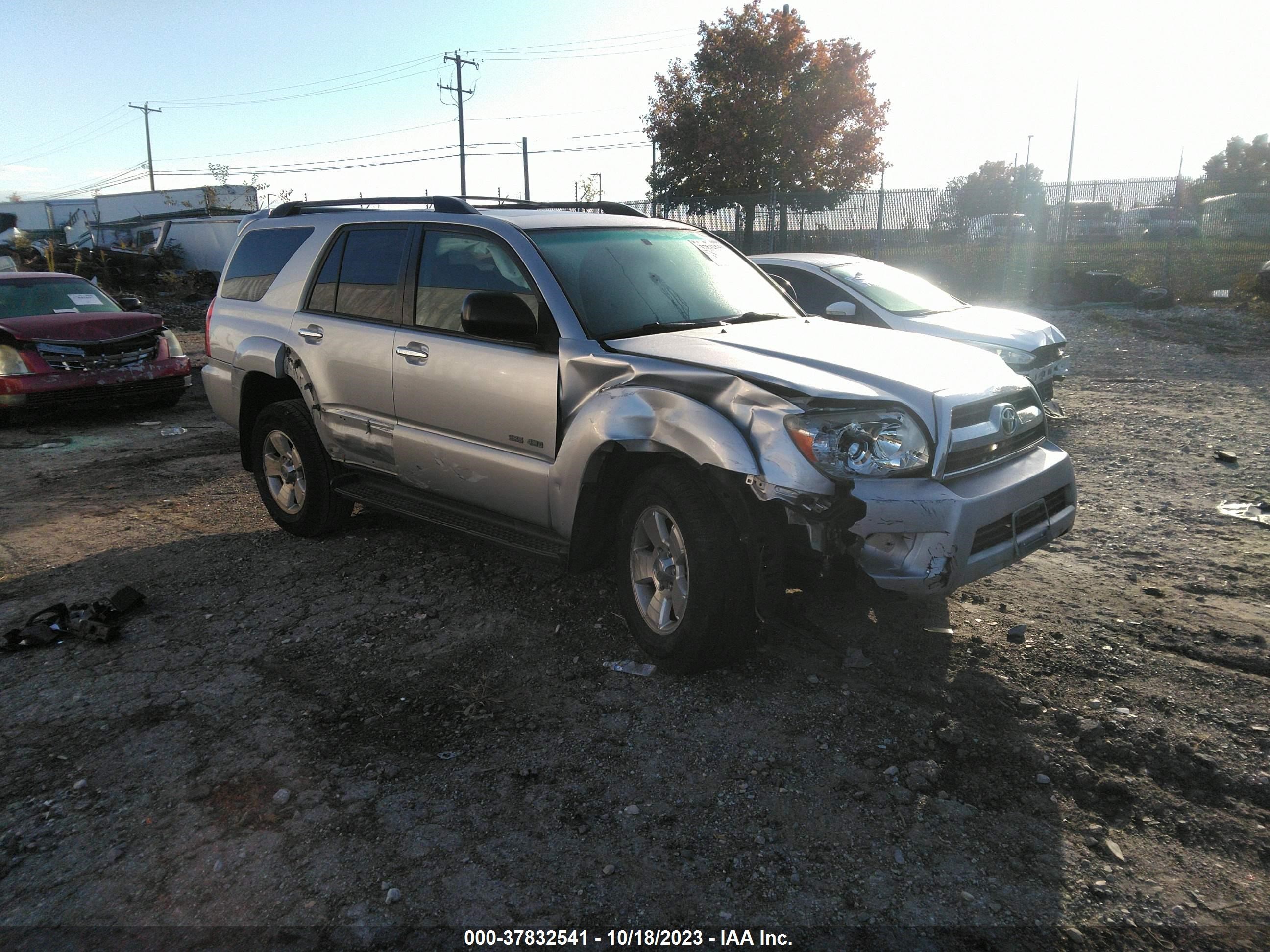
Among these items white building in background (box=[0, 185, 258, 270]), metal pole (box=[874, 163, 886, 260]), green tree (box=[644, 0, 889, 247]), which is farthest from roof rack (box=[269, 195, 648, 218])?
white building in background (box=[0, 185, 258, 270])

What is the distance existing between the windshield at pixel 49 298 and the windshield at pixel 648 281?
8096 millimetres

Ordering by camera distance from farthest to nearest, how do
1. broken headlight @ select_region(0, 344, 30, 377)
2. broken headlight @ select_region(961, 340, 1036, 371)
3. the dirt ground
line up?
broken headlight @ select_region(0, 344, 30, 377), broken headlight @ select_region(961, 340, 1036, 371), the dirt ground

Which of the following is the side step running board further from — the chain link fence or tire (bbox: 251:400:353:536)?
the chain link fence

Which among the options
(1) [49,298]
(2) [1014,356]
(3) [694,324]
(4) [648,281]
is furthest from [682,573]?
(1) [49,298]

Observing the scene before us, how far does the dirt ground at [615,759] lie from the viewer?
8.39 feet

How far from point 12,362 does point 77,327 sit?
717 millimetres

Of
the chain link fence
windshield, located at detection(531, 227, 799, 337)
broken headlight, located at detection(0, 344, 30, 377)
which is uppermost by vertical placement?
the chain link fence

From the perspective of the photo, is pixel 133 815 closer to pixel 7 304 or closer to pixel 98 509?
pixel 98 509

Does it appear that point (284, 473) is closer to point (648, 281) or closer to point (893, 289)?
point (648, 281)

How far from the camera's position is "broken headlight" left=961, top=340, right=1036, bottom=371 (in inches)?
318

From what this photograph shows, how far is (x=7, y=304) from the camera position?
9938 millimetres

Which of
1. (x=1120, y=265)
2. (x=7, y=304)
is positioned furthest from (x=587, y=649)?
(x=1120, y=265)

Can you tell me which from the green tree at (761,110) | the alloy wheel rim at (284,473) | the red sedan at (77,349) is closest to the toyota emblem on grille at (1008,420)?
the alloy wheel rim at (284,473)

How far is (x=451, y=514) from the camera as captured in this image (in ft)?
15.6
